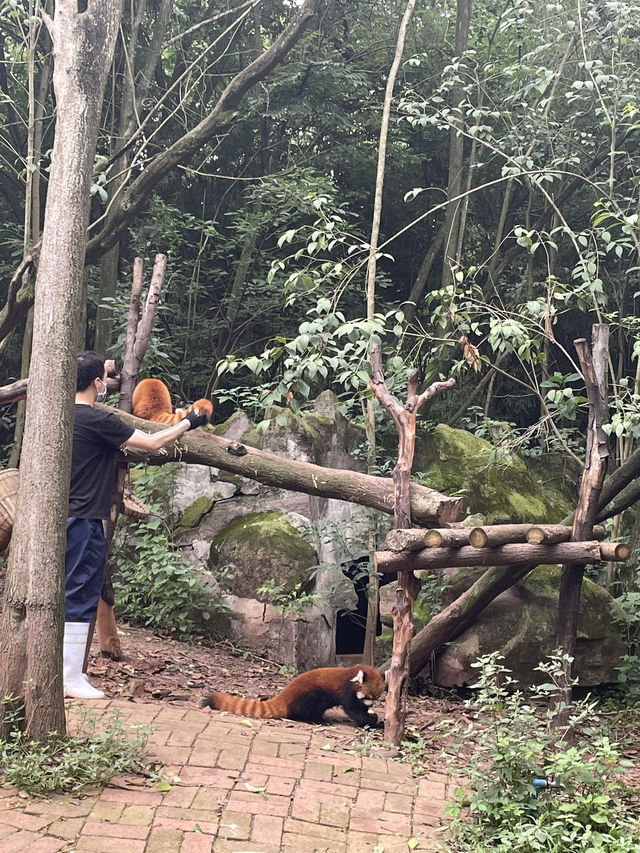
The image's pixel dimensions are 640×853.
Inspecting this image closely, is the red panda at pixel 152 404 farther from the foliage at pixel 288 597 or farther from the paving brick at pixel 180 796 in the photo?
the paving brick at pixel 180 796

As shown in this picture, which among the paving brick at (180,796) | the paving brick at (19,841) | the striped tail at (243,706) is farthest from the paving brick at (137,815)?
the striped tail at (243,706)

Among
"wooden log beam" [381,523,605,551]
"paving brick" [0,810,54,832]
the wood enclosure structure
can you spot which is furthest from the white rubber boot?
"wooden log beam" [381,523,605,551]

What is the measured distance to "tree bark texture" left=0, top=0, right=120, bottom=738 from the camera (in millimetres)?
3615

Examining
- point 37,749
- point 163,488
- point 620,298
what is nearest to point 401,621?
point 37,749

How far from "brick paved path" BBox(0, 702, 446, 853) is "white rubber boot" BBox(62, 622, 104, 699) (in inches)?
5.9

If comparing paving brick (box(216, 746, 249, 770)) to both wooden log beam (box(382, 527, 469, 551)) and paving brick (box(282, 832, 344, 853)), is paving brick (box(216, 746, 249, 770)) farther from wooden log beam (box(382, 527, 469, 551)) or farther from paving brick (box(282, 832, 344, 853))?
wooden log beam (box(382, 527, 469, 551))

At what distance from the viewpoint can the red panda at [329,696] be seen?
5422 millimetres

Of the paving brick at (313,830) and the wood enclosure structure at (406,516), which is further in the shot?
the wood enclosure structure at (406,516)

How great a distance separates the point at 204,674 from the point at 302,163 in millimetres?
7642

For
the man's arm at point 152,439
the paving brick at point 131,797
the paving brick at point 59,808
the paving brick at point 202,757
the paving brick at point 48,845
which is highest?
the man's arm at point 152,439

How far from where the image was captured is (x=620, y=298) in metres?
10.0

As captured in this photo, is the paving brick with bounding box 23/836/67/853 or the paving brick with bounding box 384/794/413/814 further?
the paving brick with bounding box 384/794/413/814

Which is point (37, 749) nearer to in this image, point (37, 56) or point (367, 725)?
point (367, 725)

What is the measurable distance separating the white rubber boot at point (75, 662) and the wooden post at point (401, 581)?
1823mm
